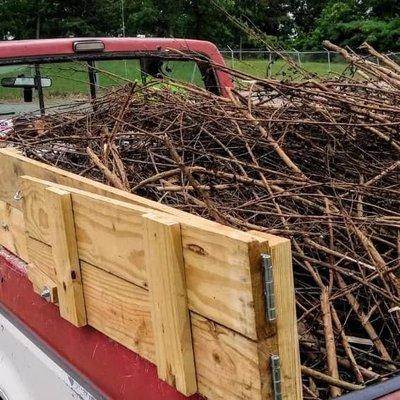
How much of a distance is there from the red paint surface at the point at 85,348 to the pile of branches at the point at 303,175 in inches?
15.8

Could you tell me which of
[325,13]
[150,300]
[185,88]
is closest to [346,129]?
[185,88]

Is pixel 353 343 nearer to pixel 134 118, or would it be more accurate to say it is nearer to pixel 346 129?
pixel 346 129

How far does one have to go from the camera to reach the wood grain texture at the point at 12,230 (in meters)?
2.29

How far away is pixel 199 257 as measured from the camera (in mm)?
1392

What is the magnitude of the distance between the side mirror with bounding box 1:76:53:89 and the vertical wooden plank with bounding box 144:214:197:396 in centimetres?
305

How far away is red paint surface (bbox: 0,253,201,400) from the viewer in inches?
66.7

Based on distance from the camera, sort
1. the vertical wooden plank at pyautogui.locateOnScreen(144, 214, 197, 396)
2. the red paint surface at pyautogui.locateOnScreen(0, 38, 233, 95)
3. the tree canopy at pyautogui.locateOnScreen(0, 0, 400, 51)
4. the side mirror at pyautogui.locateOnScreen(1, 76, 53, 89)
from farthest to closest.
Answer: the tree canopy at pyautogui.locateOnScreen(0, 0, 400, 51), the side mirror at pyautogui.locateOnScreen(1, 76, 53, 89), the red paint surface at pyautogui.locateOnScreen(0, 38, 233, 95), the vertical wooden plank at pyautogui.locateOnScreen(144, 214, 197, 396)

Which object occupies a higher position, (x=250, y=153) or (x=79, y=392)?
(x=250, y=153)

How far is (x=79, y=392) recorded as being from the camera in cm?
197

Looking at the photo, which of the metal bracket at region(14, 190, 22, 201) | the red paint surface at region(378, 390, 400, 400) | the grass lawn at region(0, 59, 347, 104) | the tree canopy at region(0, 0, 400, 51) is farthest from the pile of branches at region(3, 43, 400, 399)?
the tree canopy at region(0, 0, 400, 51)

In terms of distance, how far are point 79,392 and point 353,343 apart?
0.81 m

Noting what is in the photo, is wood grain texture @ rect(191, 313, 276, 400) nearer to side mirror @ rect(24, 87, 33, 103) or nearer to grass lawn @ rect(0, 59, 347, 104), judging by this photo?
grass lawn @ rect(0, 59, 347, 104)

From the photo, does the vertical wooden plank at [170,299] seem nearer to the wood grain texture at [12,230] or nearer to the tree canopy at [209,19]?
the wood grain texture at [12,230]

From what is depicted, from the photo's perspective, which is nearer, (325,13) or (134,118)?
(134,118)
